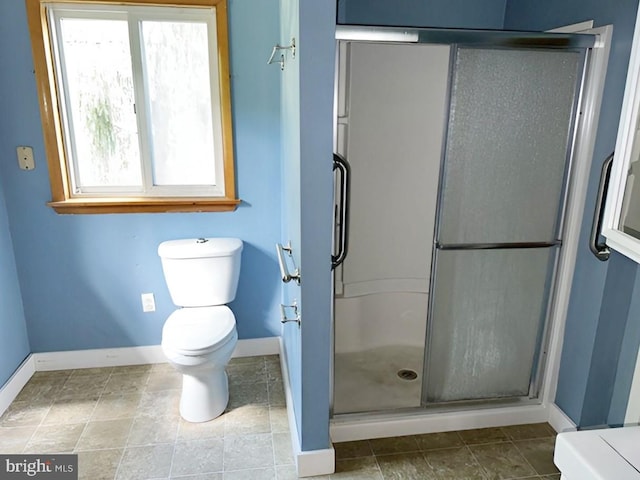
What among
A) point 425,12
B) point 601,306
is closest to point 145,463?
point 601,306

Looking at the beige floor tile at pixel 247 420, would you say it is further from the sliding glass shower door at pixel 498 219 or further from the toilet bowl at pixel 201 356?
the sliding glass shower door at pixel 498 219

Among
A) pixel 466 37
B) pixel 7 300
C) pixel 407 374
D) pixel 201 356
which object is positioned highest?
pixel 466 37

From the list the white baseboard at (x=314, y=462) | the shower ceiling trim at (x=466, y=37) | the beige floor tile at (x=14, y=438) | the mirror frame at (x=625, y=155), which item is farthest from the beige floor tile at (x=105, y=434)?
the mirror frame at (x=625, y=155)

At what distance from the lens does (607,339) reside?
6.32ft

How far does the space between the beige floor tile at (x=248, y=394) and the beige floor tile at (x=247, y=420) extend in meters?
0.04

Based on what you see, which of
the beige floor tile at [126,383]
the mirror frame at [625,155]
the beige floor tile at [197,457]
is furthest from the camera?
the beige floor tile at [126,383]

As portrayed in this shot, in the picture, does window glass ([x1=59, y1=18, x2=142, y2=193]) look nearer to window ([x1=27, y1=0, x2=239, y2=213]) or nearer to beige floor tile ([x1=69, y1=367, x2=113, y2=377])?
window ([x1=27, y1=0, x2=239, y2=213])

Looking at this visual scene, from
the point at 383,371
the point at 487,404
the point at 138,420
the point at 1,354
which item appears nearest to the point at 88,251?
the point at 1,354

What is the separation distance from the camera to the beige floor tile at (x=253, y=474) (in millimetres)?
1905

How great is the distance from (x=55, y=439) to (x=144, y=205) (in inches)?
47.0

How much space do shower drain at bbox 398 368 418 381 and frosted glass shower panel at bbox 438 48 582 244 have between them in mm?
694

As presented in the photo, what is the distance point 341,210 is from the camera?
182 cm

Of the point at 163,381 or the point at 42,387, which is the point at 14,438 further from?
the point at 163,381

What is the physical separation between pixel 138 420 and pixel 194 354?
519 mm
